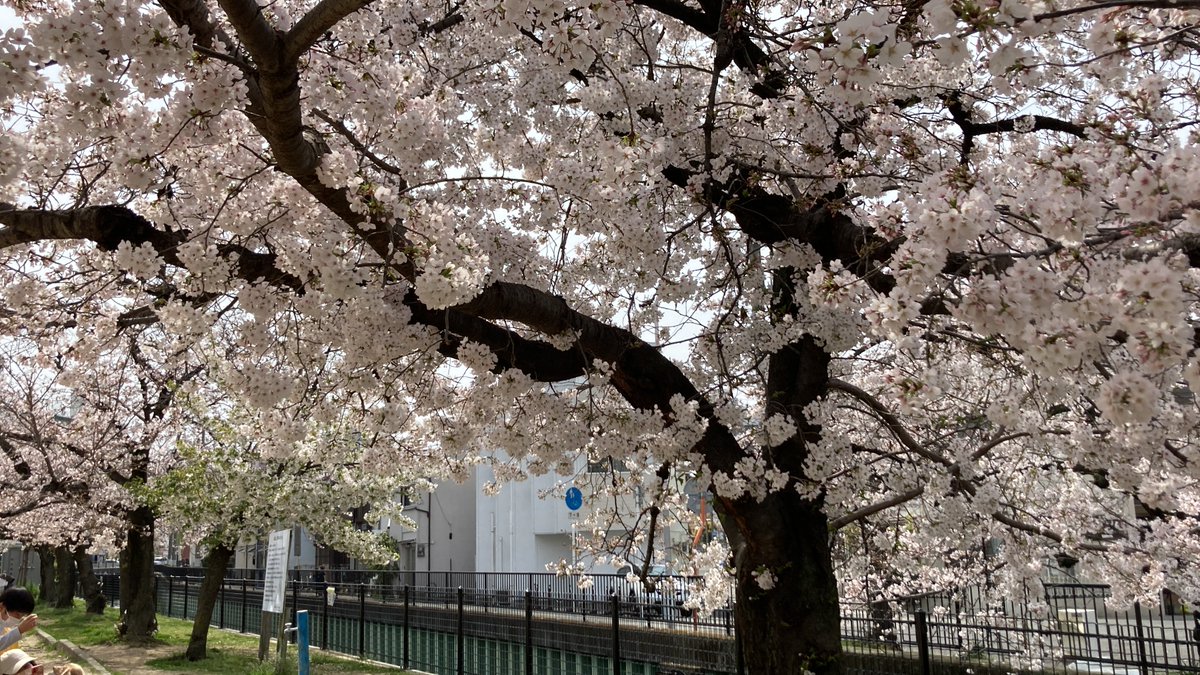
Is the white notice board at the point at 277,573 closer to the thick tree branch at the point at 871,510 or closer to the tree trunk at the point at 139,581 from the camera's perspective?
the thick tree branch at the point at 871,510

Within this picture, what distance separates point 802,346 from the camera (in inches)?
262

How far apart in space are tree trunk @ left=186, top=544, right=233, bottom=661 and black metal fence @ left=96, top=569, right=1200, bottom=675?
2.00 meters

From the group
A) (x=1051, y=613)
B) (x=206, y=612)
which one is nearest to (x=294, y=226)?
(x=1051, y=613)

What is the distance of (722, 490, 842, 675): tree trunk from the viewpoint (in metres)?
5.89

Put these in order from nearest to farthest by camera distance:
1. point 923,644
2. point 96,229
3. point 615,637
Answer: point 96,229, point 923,644, point 615,637

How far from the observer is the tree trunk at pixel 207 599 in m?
15.2

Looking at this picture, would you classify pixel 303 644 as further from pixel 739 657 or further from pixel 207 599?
pixel 207 599

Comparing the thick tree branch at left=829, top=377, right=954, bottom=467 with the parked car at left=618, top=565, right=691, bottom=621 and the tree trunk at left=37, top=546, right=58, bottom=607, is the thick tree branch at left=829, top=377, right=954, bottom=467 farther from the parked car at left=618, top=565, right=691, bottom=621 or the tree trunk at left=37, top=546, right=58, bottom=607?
the tree trunk at left=37, top=546, right=58, bottom=607

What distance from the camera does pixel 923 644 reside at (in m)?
6.54

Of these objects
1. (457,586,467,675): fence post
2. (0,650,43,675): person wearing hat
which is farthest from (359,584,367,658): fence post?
(0,650,43,675): person wearing hat

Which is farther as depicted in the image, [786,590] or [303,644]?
[303,644]

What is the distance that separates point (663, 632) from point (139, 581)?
14.4 metres

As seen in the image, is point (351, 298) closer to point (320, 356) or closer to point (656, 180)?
point (320, 356)

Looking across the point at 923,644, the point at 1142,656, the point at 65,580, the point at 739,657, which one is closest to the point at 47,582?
the point at 65,580
